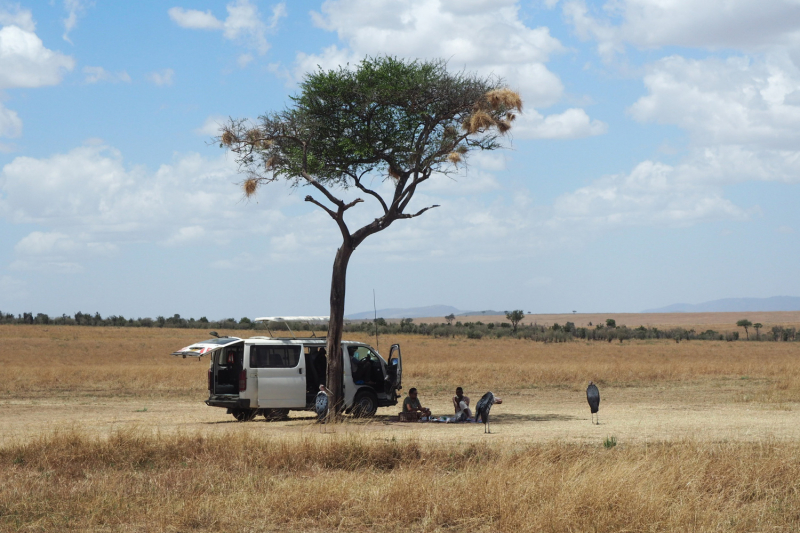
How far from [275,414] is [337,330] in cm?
258

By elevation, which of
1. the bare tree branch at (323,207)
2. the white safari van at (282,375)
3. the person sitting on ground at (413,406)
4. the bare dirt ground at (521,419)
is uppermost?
the bare tree branch at (323,207)

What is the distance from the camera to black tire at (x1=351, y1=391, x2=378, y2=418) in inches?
812

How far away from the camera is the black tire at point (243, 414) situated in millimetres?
20344

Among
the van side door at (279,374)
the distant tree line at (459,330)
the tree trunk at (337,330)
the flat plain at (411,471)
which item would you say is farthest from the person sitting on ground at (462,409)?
the distant tree line at (459,330)

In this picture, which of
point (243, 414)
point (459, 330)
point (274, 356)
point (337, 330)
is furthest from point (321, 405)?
point (459, 330)

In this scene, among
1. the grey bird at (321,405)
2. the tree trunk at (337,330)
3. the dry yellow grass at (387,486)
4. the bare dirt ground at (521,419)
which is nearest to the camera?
the dry yellow grass at (387,486)

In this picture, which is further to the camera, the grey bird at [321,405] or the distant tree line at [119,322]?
the distant tree line at [119,322]

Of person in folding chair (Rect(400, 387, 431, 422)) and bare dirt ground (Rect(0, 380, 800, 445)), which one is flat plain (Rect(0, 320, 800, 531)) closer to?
bare dirt ground (Rect(0, 380, 800, 445))

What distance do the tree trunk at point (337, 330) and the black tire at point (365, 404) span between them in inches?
19.9

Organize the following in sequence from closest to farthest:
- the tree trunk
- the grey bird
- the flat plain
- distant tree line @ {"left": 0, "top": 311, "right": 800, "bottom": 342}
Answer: the flat plain → the grey bird → the tree trunk → distant tree line @ {"left": 0, "top": 311, "right": 800, "bottom": 342}

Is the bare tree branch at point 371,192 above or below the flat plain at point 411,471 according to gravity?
above

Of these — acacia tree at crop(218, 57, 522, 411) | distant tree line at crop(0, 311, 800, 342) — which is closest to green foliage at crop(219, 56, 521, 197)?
acacia tree at crop(218, 57, 522, 411)

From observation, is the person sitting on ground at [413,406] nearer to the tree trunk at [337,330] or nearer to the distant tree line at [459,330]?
the tree trunk at [337,330]

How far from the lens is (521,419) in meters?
19.8
